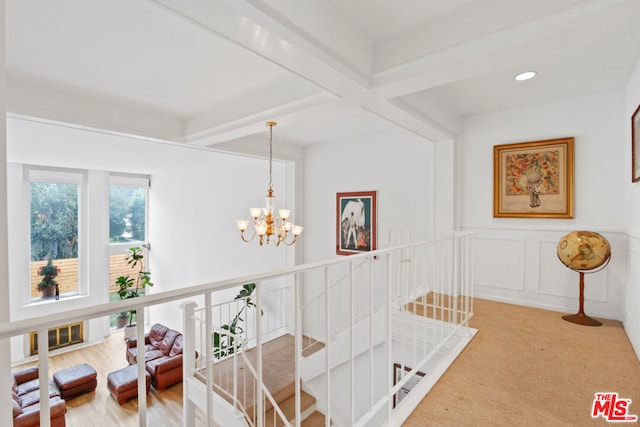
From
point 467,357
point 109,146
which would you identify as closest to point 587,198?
point 467,357

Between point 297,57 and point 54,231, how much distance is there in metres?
7.41

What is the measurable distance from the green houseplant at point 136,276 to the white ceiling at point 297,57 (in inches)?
213

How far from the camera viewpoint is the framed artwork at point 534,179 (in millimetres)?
3131

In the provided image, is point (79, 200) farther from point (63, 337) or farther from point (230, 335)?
point (230, 335)

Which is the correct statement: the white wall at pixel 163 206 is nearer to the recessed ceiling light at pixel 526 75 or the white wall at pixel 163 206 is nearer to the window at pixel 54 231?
the window at pixel 54 231

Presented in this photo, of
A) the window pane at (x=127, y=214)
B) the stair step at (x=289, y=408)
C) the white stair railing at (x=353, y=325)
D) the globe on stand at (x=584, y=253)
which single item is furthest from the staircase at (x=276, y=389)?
the window pane at (x=127, y=214)

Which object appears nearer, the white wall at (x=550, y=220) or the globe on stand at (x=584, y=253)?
the globe on stand at (x=584, y=253)

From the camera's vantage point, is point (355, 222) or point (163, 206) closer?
point (355, 222)

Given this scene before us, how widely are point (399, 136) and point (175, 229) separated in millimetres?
5555

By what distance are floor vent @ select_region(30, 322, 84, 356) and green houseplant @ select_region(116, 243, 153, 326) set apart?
3.25ft

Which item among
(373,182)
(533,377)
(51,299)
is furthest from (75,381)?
(533,377)

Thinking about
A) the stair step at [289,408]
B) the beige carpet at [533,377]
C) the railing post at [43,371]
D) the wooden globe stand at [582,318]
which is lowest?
the stair step at [289,408]

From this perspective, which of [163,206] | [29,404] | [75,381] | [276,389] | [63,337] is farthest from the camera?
[163,206]

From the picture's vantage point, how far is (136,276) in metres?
7.86
